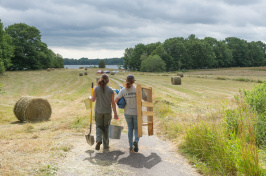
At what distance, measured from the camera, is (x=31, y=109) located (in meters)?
13.1

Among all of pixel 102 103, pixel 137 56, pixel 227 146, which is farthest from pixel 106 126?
pixel 137 56

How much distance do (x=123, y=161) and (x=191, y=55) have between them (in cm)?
10689

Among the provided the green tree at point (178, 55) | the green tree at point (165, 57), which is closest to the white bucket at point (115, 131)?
the green tree at point (165, 57)

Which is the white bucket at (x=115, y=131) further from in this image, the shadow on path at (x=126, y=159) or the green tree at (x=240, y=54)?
the green tree at (x=240, y=54)

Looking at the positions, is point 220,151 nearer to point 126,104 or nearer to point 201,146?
point 201,146

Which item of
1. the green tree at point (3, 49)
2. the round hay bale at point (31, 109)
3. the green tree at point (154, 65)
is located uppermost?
the green tree at point (3, 49)

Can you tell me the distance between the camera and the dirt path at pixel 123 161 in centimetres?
595

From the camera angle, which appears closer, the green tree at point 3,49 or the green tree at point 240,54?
the green tree at point 3,49

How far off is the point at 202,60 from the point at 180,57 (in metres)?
9.66

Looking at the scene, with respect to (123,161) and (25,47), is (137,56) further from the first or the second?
(123,161)

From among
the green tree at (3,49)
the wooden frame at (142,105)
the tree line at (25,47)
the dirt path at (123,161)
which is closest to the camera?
the dirt path at (123,161)

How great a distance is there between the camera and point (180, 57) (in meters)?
106

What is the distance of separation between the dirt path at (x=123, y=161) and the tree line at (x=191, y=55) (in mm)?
82476

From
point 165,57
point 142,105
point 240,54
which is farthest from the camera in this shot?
point 240,54
